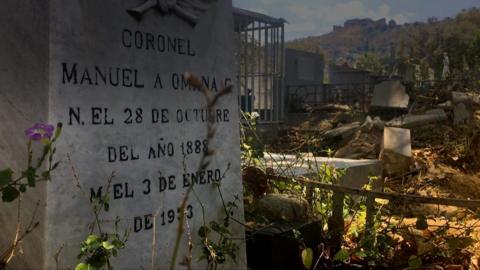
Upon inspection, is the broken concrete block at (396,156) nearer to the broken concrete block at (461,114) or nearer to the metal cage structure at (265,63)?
the broken concrete block at (461,114)

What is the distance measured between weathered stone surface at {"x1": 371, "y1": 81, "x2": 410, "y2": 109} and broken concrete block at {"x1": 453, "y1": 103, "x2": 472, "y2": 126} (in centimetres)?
256

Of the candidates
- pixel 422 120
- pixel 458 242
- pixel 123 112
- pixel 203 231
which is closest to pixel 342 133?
pixel 422 120

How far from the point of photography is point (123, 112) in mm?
2270

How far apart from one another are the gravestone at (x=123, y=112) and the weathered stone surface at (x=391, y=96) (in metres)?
10.7

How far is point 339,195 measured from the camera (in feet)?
11.7

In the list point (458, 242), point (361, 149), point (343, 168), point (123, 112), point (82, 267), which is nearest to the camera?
point (82, 267)

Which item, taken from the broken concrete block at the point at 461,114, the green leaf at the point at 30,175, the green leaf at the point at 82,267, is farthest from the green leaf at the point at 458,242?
the broken concrete block at the point at 461,114

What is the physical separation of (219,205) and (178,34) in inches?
33.9

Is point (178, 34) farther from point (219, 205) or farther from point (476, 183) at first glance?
point (476, 183)

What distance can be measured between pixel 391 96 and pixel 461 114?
10.3 feet

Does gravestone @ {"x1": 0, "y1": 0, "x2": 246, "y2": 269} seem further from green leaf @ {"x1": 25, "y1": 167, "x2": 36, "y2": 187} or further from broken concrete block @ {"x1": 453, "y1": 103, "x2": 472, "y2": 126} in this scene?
broken concrete block @ {"x1": 453, "y1": 103, "x2": 472, "y2": 126}

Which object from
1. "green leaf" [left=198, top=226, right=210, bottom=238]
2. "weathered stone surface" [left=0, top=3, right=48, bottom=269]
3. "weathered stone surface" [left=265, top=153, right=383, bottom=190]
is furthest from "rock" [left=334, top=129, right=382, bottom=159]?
"weathered stone surface" [left=0, top=3, right=48, bottom=269]

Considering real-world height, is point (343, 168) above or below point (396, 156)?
above

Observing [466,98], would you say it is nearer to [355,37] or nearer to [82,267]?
[82,267]
